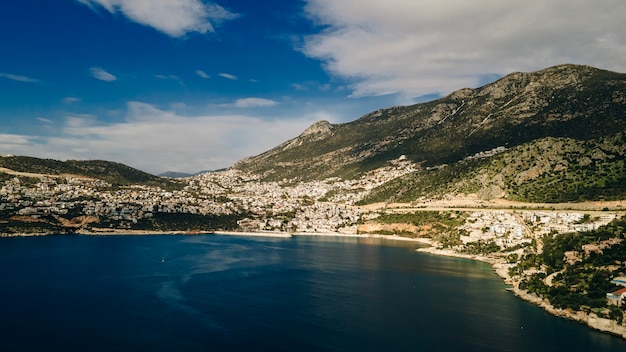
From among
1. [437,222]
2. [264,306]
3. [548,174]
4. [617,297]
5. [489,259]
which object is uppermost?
[548,174]

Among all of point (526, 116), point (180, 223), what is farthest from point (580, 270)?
point (526, 116)

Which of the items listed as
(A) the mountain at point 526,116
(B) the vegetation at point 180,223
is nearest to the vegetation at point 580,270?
(A) the mountain at point 526,116

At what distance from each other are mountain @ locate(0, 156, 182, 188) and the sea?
75.6 metres

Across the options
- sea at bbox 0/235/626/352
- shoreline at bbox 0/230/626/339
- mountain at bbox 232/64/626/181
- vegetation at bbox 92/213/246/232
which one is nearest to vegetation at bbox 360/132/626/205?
mountain at bbox 232/64/626/181

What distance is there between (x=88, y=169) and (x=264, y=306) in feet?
482

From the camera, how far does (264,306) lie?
4775 cm

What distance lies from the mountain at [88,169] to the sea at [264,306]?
75.6 m

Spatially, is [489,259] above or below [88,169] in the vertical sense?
below

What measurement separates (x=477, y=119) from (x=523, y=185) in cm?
7339

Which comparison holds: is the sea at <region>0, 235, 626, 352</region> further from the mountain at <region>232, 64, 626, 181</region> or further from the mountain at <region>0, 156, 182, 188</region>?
the mountain at <region>232, 64, 626, 181</region>

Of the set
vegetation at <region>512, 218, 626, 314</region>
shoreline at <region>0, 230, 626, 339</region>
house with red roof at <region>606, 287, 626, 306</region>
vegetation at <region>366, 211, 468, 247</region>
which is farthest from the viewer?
vegetation at <region>366, 211, 468, 247</region>

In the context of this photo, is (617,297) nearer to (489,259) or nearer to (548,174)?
(489,259)

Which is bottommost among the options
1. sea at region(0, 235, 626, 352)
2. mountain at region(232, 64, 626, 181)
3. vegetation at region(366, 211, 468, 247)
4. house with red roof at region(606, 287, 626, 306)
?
sea at region(0, 235, 626, 352)

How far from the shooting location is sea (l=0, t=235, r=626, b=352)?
120ft
